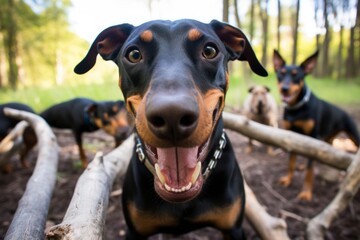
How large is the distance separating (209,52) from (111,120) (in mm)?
3787

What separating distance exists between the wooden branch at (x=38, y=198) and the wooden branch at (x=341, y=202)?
208 cm

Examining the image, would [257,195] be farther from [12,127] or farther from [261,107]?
[12,127]

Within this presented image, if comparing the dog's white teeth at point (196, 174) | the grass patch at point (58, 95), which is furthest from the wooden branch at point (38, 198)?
the grass patch at point (58, 95)

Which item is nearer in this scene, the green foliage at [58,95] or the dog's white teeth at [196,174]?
the dog's white teeth at [196,174]

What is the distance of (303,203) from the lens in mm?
3867

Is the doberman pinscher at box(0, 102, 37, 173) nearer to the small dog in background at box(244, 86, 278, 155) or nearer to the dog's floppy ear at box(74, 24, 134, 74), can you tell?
the dog's floppy ear at box(74, 24, 134, 74)

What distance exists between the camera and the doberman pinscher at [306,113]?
14.6ft

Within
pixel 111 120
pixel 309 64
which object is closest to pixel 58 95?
pixel 111 120

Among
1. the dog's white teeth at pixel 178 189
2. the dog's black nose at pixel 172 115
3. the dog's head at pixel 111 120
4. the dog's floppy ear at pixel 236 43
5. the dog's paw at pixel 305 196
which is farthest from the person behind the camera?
the dog's head at pixel 111 120

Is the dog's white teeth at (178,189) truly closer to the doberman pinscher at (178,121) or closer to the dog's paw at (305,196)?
the doberman pinscher at (178,121)

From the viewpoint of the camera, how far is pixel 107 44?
2234 mm

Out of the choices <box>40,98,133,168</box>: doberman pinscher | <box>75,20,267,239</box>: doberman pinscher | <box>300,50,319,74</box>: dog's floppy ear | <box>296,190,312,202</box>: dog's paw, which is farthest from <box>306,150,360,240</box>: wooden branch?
<box>40,98,133,168</box>: doberman pinscher

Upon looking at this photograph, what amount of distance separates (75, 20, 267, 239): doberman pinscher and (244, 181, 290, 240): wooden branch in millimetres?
261

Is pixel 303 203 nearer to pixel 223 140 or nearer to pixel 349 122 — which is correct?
pixel 349 122
